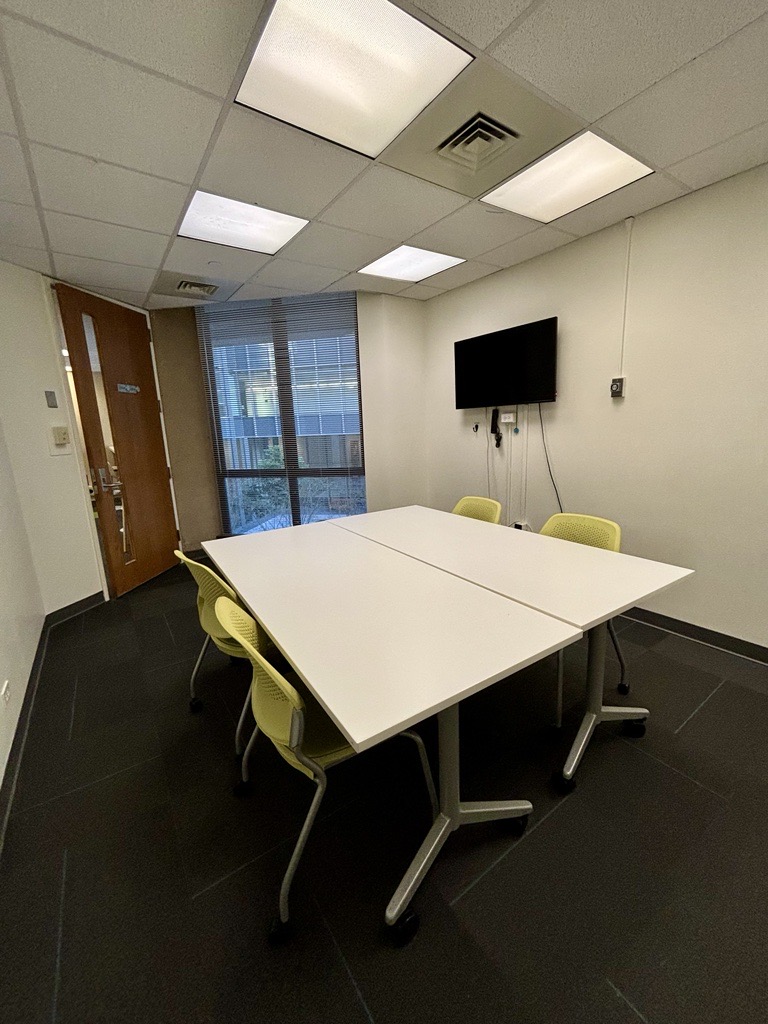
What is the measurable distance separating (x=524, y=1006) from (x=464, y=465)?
3.62m

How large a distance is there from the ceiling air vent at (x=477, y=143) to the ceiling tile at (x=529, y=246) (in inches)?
39.2

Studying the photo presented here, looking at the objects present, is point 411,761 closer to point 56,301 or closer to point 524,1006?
point 524,1006

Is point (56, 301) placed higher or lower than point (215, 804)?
higher

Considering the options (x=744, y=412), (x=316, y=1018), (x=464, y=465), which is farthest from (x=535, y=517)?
(x=316, y=1018)

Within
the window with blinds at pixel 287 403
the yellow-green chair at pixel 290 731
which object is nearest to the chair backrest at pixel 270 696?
the yellow-green chair at pixel 290 731

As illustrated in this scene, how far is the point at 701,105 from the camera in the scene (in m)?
1.64

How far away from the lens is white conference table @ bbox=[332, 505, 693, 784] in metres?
1.46

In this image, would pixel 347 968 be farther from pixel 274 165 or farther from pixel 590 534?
pixel 274 165

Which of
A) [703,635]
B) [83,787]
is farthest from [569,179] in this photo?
[83,787]

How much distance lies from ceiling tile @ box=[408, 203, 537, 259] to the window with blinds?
1.42 meters

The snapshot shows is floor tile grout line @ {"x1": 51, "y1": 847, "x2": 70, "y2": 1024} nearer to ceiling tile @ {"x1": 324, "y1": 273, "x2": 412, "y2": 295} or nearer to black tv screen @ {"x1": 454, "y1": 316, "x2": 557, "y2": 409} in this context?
black tv screen @ {"x1": 454, "y1": 316, "x2": 557, "y2": 409}

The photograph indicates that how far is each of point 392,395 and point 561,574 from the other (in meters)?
2.96

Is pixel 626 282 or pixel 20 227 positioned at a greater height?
pixel 20 227

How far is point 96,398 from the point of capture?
3541 millimetres
